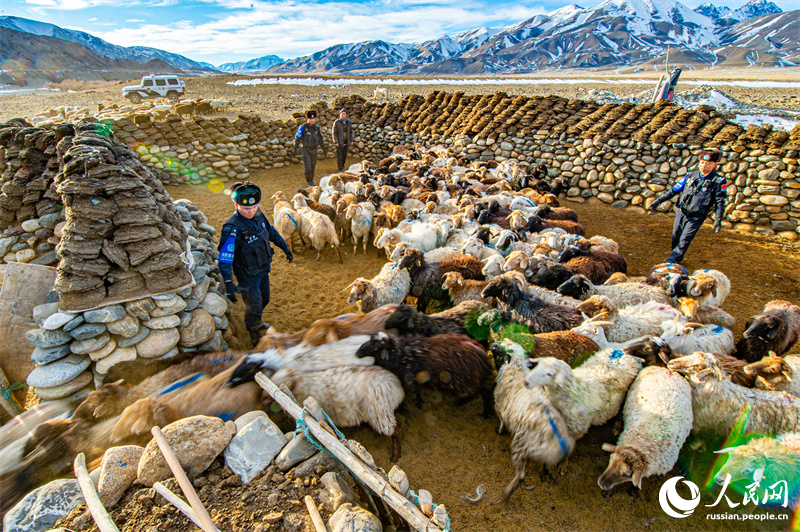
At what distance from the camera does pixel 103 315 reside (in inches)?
150

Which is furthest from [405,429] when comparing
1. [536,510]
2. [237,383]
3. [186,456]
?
[186,456]

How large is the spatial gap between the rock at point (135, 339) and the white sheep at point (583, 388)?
455 cm

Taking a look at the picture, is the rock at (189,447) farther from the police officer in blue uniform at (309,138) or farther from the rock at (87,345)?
the police officer in blue uniform at (309,138)

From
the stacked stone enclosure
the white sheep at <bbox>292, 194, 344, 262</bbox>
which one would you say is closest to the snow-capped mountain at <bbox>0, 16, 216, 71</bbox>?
the stacked stone enclosure

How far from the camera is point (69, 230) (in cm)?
395

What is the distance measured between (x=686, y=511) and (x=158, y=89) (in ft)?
135

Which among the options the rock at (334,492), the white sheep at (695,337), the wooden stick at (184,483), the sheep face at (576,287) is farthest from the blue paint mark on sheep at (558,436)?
the wooden stick at (184,483)

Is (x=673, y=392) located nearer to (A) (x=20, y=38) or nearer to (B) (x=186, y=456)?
(B) (x=186, y=456)

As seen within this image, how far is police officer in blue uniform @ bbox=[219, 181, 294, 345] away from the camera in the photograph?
177 inches

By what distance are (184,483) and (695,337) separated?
5.64 m

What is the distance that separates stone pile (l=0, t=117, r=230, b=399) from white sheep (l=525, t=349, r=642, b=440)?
4.28 meters

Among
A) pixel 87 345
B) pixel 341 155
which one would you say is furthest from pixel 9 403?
pixel 341 155

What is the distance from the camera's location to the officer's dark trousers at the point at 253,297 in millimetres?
4941

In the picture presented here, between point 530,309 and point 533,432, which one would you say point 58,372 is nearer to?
point 533,432
